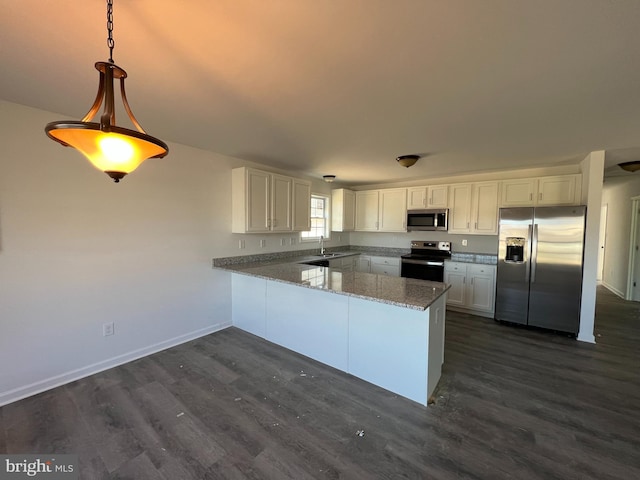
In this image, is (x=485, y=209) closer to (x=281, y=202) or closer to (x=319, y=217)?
(x=319, y=217)

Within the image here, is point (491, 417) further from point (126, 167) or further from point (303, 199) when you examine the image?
point (303, 199)

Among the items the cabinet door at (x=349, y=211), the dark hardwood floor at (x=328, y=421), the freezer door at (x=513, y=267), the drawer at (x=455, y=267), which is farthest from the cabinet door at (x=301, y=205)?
the freezer door at (x=513, y=267)

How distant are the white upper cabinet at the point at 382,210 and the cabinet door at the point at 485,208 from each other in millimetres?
1187

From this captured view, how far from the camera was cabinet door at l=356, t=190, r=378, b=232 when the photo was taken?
18.3 ft

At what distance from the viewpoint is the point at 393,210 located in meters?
5.32

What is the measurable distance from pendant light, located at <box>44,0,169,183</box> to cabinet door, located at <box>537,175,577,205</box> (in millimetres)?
4827

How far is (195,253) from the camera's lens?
11.2 feet

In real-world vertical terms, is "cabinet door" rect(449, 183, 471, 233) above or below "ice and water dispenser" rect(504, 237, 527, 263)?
above

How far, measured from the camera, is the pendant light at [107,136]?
1.00m

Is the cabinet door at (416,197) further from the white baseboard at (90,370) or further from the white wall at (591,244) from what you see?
the white baseboard at (90,370)

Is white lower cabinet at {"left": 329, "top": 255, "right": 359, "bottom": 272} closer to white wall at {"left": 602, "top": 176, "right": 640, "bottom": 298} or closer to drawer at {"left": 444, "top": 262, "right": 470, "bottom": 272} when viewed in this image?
drawer at {"left": 444, "top": 262, "right": 470, "bottom": 272}

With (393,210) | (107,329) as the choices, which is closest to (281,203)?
(393,210)

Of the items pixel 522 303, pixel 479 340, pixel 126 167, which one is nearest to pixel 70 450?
pixel 126 167

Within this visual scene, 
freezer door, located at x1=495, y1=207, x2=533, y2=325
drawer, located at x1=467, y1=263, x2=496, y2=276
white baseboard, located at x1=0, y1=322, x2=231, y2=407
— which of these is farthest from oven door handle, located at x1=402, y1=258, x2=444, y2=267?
white baseboard, located at x1=0, y1=322, x2=231, y2=407
